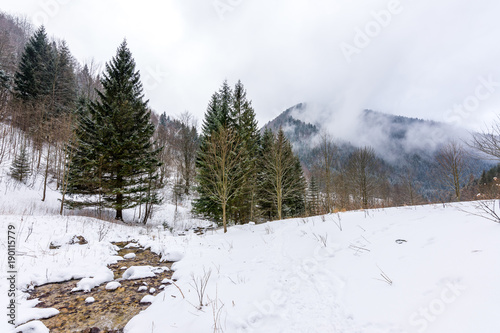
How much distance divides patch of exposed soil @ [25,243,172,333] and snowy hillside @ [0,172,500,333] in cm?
24

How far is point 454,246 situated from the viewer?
2816 mm

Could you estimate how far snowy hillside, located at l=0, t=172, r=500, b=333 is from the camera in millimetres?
2125

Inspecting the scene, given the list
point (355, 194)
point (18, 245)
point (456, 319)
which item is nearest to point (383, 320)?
point (456, 319)

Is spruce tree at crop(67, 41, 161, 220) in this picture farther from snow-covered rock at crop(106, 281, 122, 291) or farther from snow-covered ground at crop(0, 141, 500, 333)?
snow-covered rock at crop(106, 281, 122, 291)

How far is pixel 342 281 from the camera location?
3.32 metres

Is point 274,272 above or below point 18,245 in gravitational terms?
below

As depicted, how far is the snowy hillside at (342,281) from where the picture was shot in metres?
Answer: 2.12

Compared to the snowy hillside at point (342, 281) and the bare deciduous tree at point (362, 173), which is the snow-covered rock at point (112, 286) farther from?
the bare deciduous tree at point (362, 173)

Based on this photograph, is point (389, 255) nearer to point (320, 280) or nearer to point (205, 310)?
point (320, 280)

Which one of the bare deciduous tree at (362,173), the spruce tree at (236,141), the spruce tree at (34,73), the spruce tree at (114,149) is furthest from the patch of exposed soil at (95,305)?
the spruce tree at (34,73)

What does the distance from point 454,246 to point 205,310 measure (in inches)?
155

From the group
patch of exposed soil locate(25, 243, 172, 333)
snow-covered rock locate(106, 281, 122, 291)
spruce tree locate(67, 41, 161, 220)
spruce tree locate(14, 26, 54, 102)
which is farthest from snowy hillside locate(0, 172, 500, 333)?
spruce tree locate(14, 26, 54, 102)

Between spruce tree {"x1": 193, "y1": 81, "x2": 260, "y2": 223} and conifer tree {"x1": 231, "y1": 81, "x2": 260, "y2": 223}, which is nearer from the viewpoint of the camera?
spruce tree {"x1": 193, "y1": 81, "x2": 260, "y2": 223}

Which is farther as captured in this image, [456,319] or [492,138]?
[492,138]
